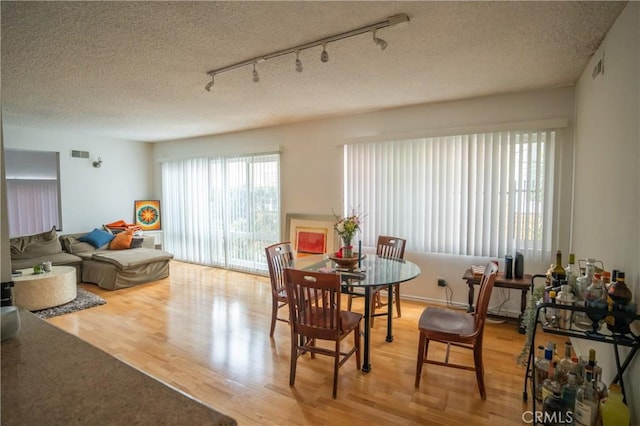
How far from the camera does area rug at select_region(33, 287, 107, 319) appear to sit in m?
3.93

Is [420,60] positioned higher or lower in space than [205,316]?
higher

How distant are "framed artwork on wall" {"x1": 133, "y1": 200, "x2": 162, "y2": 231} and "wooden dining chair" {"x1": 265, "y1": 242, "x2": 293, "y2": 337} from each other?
462 cm

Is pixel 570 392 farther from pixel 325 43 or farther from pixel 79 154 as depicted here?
pixel 79 154

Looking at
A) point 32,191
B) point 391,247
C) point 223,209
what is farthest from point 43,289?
point 391,247

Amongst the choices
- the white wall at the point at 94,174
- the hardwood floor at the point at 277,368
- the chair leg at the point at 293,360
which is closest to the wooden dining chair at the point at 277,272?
the hardwood floor at the point at 277,368

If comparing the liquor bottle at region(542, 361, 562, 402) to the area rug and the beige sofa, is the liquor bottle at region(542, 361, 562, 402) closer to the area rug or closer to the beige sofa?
the area rug

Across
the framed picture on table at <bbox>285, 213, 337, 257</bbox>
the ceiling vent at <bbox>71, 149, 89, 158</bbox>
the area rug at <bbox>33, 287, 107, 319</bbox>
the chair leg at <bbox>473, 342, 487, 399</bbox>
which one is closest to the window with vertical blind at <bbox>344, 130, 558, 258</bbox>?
the framed picture on table at <bbox>285, 213, 337, 257</bbox>

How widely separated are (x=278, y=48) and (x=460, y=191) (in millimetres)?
2642

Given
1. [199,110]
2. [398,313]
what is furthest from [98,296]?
[398,313]

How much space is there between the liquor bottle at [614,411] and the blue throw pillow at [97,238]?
21.8 feet

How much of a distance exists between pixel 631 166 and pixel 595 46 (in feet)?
3.93

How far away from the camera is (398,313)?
12.4ft

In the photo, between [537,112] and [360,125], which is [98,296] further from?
[537,112]

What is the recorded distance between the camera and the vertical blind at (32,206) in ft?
17.8
